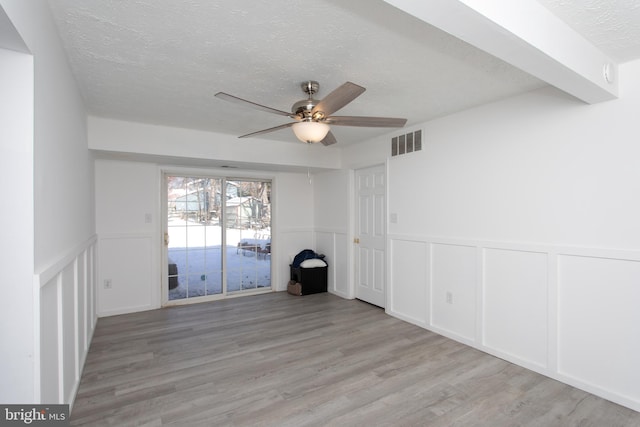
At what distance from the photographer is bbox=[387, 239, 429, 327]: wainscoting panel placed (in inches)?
144

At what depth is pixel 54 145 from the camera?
1755mm

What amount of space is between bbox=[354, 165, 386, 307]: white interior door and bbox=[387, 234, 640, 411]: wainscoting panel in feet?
2.38

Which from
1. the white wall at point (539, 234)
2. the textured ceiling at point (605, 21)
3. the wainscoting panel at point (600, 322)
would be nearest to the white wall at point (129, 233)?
the white wall at point (539, 234)

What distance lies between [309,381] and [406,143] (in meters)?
2.82

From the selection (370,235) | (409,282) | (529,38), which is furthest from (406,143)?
(529,38)

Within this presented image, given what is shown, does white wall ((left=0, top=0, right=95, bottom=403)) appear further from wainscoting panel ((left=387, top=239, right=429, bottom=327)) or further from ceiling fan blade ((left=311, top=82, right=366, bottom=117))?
wainscoting panel ((left=387, top=239, right=429, bottom=327))

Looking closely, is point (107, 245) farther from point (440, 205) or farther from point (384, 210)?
point (440, 205)

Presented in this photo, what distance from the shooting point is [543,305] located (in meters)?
2.62

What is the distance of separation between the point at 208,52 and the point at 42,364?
193 cm

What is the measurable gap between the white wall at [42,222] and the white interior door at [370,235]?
3.38m

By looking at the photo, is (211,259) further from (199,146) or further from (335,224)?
(335,224)

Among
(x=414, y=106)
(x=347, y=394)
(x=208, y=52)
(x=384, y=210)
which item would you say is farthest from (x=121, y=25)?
(x=384, y=210)

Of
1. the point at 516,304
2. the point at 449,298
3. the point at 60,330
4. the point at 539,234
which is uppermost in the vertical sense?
the point at 539,234

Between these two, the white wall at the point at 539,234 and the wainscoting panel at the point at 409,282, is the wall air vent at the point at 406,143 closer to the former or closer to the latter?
the white wall at the point at 539,234
